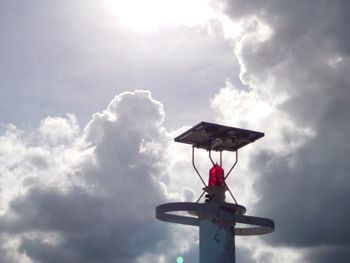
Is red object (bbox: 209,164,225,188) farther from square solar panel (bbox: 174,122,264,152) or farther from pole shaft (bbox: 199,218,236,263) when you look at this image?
pole shaft (bbox: 199,218,236,263)

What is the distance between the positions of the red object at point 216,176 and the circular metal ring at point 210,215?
331 centimetres

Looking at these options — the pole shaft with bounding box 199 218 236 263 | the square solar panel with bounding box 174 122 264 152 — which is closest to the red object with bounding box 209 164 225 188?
the square solar panel with bounding box 174 122 264 152

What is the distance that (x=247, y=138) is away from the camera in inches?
2798

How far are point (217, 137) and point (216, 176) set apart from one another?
4.33 meters

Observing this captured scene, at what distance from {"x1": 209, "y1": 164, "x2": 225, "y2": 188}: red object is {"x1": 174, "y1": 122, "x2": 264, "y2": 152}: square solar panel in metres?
2.46

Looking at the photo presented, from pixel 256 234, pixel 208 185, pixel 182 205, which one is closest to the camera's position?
pixel 182 205

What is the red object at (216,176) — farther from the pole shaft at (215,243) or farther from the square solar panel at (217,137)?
the pole shaft at (215,243)

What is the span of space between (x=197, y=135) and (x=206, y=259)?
13608 millimetres

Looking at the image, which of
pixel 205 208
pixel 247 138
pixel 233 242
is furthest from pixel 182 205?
pixel 247 138

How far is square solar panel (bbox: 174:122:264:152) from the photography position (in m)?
67.8

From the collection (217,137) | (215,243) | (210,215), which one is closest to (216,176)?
(217,137)

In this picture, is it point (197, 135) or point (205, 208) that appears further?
point (197, 135)

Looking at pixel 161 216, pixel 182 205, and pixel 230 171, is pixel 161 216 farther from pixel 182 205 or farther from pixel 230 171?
pixel 230 171

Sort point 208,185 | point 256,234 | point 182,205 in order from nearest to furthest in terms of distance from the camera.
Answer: point 182,205
point 208,185
point 256,234
